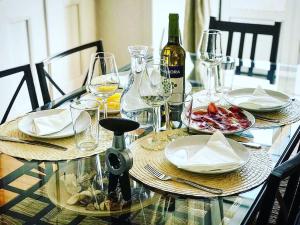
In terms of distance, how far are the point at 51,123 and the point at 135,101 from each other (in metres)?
0.28

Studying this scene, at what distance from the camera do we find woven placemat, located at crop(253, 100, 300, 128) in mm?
1554

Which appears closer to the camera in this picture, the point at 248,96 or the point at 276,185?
the point at 276,185

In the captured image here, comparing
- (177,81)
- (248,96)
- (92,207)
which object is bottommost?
(92,207)

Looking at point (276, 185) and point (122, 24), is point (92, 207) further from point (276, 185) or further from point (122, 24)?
point (122, 24)

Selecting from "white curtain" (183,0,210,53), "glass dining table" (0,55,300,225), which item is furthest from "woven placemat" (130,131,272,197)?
"white curtain" (183,0,210,53)

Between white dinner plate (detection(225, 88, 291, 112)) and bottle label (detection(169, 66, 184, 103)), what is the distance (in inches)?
9.4

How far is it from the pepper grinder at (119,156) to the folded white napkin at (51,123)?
35cm

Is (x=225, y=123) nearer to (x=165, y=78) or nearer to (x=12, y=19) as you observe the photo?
(x=165, y=78)

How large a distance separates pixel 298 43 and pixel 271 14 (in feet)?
0.95

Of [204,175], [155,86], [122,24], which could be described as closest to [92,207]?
[204,175]

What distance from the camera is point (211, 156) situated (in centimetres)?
129

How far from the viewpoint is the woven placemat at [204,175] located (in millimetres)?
1156

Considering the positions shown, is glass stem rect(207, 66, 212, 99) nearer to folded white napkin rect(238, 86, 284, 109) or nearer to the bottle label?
folded white napkin rect(238, 86, 284, 109)

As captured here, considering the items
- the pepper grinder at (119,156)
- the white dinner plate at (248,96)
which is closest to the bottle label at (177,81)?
the white dinner plate at (248,96)
